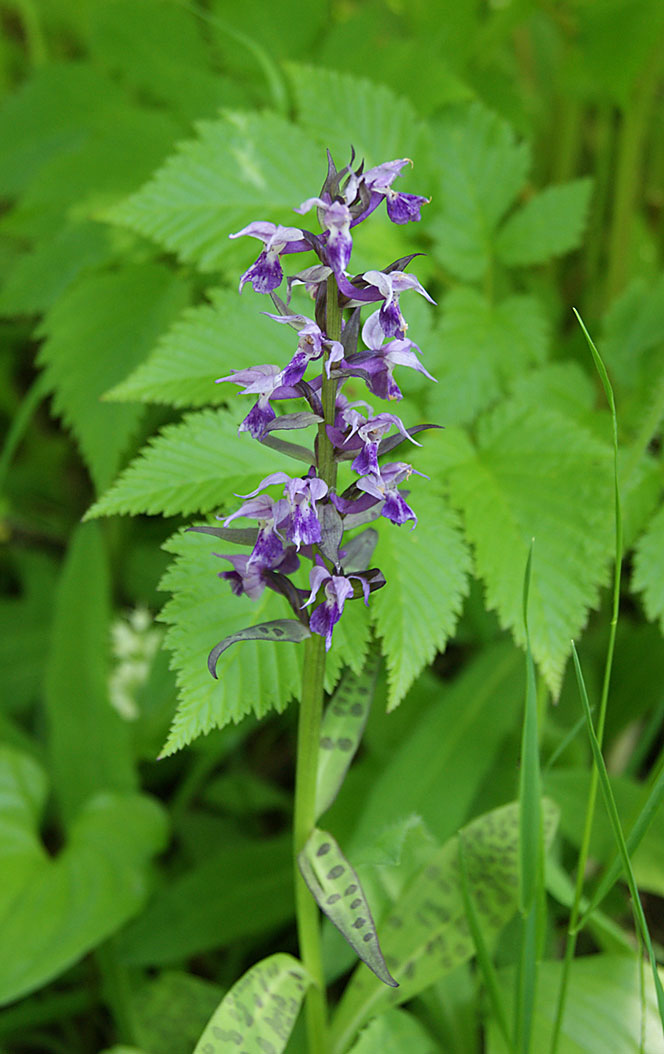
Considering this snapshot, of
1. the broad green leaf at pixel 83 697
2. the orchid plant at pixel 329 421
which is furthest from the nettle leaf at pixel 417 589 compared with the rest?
the broad green leaf at pixel 83 697

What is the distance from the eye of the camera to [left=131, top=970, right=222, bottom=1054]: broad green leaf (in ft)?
5.70

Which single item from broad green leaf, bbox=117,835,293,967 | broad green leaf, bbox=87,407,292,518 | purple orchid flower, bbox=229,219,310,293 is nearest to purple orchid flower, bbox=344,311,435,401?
purple orchid flower, bbox=229,219,310,293

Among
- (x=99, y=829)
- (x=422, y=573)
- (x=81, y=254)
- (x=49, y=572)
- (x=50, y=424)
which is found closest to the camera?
(x=422, y=573)

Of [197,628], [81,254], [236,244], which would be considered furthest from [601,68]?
[197,628]

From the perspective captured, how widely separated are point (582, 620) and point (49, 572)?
2.15 m

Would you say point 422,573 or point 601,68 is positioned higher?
point 601,68

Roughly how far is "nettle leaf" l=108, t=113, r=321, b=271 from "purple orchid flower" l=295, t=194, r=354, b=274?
82cm

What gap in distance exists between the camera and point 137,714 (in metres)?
2.45

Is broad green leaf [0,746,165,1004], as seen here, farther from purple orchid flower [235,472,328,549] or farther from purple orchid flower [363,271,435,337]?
purple orchid flower [363,271,435,337]

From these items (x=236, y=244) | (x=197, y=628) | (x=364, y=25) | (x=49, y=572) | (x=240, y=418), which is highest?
(x=364, y=25)

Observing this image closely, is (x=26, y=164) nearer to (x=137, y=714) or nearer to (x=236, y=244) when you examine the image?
(x=236, y=244)

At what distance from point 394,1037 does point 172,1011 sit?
0.59 metres

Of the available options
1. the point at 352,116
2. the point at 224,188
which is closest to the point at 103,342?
the point at 224,188

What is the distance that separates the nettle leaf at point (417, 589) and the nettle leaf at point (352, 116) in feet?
3.00
